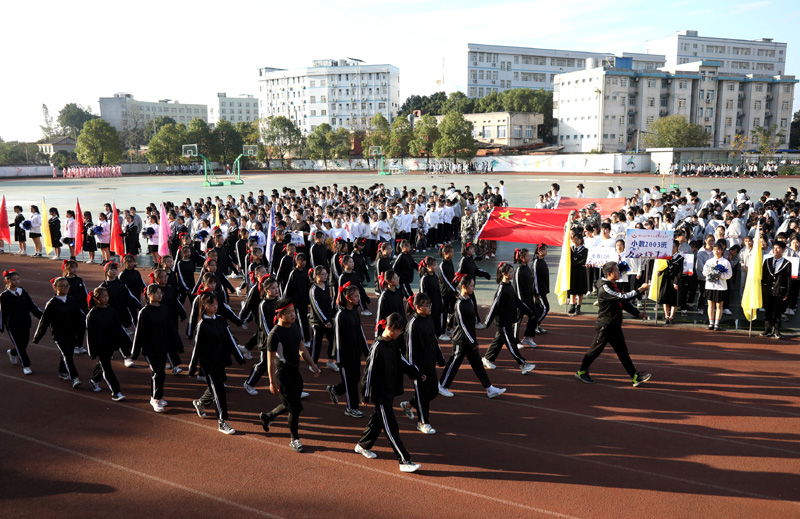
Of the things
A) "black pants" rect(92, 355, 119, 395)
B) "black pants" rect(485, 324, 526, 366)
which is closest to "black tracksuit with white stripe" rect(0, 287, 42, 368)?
"black pants" rect(92, 355, 119, 395)

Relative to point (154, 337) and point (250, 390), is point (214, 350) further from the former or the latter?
point (250, 390)

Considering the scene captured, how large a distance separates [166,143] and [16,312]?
81.5 meters

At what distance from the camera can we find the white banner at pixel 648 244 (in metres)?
10.6

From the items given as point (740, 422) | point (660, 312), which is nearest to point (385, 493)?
point (740, 422)

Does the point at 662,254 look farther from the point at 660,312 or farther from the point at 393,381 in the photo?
the point at 393,381

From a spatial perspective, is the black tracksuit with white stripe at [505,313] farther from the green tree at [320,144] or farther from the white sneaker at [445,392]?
the green tree at [320,144]

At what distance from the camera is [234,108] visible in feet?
516

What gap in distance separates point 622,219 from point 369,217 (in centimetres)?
717

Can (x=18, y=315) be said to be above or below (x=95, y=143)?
below

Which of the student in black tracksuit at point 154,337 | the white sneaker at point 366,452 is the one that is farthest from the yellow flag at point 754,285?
the student in black tracksuit at point 154,337

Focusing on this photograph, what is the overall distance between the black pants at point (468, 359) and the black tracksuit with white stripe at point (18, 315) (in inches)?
246

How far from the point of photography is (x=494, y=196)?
69.1ft

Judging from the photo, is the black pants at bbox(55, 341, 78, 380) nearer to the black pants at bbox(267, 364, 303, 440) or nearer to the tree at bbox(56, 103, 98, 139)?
the black pants at bbox(267, 364, 303, 440)

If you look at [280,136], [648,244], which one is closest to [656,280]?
[648,244]
